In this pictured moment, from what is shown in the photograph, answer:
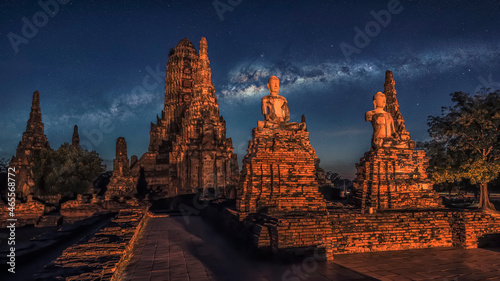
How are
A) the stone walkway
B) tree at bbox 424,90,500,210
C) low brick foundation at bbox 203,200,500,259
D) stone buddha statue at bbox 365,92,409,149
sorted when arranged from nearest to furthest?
1. the stone walkway
2. low brick foundation at bbox 203,200,500,259
3. stone buddha statue at bbox 365,92,409,149
4. tree at bbox 424,90,500,210

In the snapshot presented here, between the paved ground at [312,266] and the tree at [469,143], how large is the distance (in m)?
13.3

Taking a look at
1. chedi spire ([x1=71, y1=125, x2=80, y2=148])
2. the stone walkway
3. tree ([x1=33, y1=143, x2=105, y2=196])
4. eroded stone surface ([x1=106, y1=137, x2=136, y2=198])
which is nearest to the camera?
the stone walkway

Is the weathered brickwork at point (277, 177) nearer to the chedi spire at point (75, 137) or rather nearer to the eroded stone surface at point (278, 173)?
the eroded stone surface at point (278, 173)

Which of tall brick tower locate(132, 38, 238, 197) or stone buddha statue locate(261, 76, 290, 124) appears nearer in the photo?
stone buddha statue locate(261, 76, 290, 124)

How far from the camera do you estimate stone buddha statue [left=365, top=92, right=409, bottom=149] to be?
29.9 feet

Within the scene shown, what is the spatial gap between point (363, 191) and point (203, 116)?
20.8 m

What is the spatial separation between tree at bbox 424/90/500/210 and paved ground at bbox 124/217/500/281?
1332cm

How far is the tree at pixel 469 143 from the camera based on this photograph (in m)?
17.1

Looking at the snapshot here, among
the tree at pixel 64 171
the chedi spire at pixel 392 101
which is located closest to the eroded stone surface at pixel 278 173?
the chedi spire at pixel 392 101

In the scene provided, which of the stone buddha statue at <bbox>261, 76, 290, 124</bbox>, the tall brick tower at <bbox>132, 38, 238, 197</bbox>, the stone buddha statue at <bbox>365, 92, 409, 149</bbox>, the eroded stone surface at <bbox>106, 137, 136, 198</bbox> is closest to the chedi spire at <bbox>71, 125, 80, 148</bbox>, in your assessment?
the tall brick tower at <bbox>132, 38, 238, 197</bbox>

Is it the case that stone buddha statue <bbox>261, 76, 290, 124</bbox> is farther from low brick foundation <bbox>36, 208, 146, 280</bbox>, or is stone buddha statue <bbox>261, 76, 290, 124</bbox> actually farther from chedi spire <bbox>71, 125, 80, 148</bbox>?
chedi spire <bbox>71, 125, 80, 148</bbox>

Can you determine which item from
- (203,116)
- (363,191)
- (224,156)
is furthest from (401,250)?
(203,116)

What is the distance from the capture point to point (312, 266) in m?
5.45

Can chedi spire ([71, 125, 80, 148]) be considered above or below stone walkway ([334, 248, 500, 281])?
above
